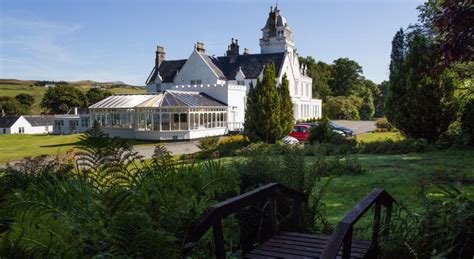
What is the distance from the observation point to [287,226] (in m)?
5.02

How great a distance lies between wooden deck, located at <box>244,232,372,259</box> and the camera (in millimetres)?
3938

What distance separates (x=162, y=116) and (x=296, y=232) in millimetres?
29357

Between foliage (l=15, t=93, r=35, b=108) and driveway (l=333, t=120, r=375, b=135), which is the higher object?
foliage (l=15, t=93, r=35, b=108)

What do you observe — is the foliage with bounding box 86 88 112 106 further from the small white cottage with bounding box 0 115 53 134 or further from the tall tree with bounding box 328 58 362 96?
the tall tree with bounding box 328 58 362 96

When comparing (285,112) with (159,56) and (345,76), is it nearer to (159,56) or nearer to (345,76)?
(159,56)

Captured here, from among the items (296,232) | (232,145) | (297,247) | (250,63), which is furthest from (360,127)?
(297,247)

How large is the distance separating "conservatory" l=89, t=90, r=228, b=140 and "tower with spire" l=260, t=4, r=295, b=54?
70.0 ft

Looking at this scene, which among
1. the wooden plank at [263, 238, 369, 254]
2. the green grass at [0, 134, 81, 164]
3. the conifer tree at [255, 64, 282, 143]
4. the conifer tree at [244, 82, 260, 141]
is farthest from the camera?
the green grass at [0, 134, 81, 164]

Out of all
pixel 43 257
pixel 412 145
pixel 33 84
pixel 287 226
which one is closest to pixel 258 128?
pixel 412 145

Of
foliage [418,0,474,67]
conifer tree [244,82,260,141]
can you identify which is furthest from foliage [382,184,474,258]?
conifer tree [244,82,260,141]

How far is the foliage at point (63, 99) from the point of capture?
7862 cm

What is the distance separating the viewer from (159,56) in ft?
172

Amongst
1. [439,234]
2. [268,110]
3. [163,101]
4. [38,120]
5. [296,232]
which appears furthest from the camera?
[38,120]

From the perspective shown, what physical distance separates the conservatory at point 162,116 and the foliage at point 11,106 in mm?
56932
